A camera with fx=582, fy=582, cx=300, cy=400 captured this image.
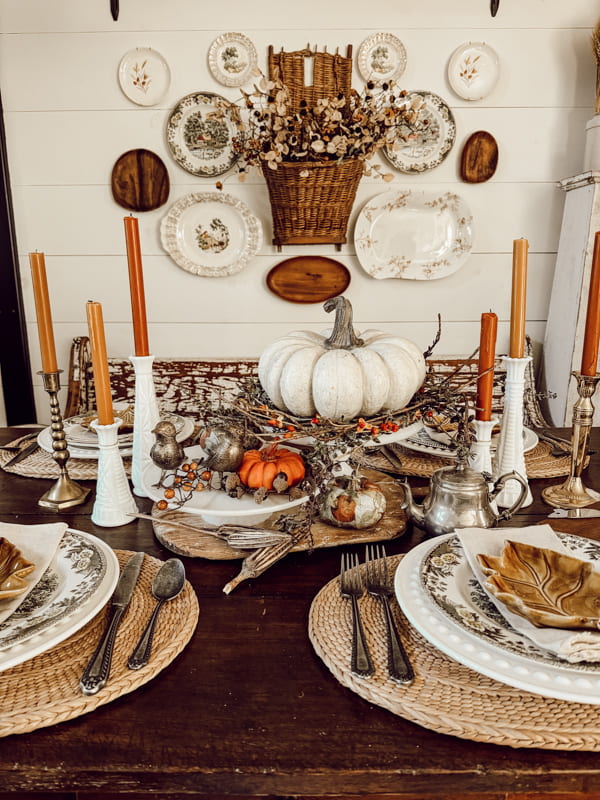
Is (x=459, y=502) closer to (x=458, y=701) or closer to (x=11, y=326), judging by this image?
(x=458, y=701)

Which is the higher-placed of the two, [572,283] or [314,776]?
[572,283]

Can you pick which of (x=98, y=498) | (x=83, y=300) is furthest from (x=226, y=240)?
(x=98, y=498)

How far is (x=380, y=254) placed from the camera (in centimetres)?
219

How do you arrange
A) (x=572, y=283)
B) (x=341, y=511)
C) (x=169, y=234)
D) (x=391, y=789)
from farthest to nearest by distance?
(x=169, y=234)
(x=572, y=283)
(x=341, y=511)
(x=391, y=789)

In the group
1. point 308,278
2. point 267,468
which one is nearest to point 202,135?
point 308,278

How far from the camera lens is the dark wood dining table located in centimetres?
45

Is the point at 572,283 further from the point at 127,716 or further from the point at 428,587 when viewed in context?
the point at 127,716

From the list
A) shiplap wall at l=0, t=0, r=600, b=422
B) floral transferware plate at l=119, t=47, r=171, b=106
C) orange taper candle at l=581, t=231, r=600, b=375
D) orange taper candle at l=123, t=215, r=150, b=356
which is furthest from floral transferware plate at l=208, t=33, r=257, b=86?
orange taper candle at l=581, t=231, r=600, b=375

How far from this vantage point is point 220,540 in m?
0.81

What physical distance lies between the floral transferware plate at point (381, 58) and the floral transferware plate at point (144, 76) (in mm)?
695

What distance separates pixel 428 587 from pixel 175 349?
1.85m

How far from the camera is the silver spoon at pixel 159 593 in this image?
555 mm

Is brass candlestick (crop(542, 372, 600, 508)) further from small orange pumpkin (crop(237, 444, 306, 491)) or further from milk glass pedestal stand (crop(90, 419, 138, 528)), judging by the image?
milk glass pedestal stand (crop(90, 419, 138, 528))

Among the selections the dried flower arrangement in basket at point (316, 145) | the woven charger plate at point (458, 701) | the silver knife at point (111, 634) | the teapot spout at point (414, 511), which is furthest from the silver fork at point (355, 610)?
the dried flower arrangement in basket at point (316, 145)
